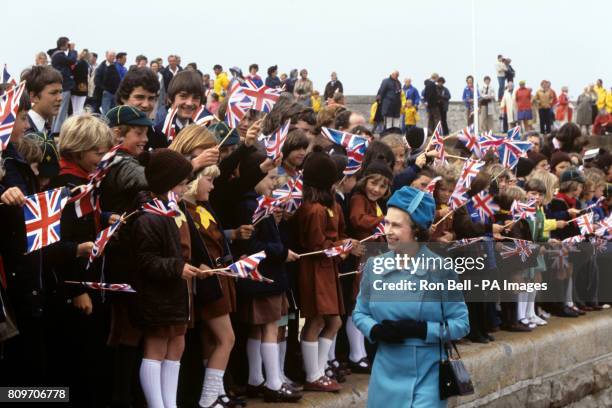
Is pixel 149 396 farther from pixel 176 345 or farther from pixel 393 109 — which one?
pixel 393 109

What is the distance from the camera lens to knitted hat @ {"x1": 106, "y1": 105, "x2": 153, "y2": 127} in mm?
7051

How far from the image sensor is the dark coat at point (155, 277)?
21.6ft

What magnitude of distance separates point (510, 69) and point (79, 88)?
736 inches

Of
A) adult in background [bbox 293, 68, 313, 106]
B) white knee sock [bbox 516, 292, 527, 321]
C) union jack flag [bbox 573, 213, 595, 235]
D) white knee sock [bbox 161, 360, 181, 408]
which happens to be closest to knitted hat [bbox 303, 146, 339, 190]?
white knee sock [bbox 161, 360, 181, 408]

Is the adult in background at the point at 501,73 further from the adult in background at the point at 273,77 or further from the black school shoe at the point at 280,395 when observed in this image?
the black school shoe at the point at 280,395

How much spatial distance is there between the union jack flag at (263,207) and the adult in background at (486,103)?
2735 centimetres

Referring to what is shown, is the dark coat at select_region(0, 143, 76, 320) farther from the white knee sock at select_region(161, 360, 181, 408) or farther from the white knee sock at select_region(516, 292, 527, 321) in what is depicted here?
the white knee sock at select_region(516, 292, 527, 321)

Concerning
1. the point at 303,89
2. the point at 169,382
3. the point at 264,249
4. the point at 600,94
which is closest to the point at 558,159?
the point at 264,249

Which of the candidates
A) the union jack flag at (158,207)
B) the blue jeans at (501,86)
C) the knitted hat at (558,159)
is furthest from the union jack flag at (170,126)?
the blue jeans at (501,86)

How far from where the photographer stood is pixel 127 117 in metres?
7.04

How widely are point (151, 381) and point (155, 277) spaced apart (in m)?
0.60

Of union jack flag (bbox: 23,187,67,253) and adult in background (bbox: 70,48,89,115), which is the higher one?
adult in background (bbox: 70,48,89,115)

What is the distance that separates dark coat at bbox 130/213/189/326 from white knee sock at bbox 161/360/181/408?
1.00 feet

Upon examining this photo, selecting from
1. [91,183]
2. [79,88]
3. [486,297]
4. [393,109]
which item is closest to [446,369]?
[91,183]
